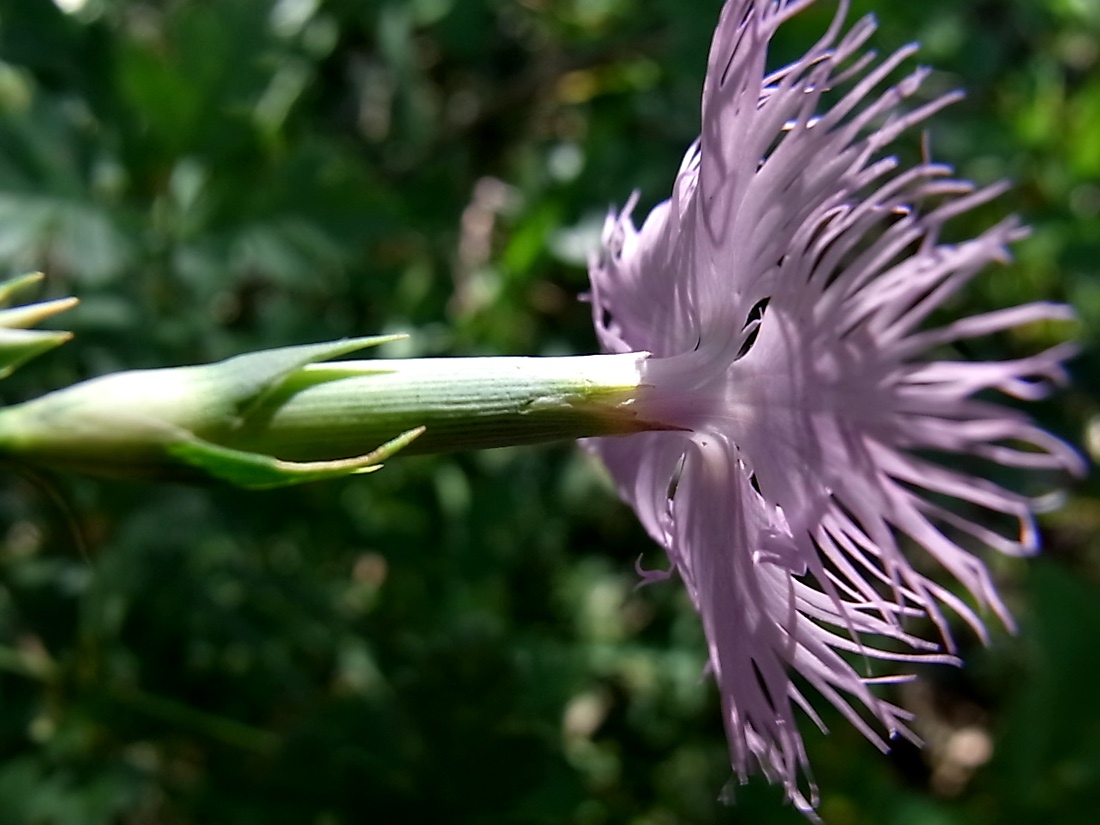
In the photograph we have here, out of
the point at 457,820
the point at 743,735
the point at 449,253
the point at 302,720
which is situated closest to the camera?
the point at 743,735

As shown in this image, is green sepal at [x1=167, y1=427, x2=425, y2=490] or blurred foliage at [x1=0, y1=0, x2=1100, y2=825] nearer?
green sepal at [x1=167, y1=427, x2=425, y2=490]

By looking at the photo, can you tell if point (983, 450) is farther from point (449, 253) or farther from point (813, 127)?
point (449, 253)

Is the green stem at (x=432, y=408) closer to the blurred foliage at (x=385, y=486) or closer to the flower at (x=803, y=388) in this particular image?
the flower at (x=803, y=388)

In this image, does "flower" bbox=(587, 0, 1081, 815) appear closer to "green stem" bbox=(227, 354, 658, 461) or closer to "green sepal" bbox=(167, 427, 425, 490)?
"green stem" bbox=(227, 354, 658, 461)

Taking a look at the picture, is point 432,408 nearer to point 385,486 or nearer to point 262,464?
point 262,464

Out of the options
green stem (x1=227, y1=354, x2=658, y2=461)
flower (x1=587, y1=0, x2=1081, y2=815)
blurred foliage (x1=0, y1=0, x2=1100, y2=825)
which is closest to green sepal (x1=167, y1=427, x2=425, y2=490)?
green stem (x1=227, y1=354, x2=658, y2=461)

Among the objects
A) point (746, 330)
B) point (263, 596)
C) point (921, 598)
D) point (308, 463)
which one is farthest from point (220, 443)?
point (263, 596)
